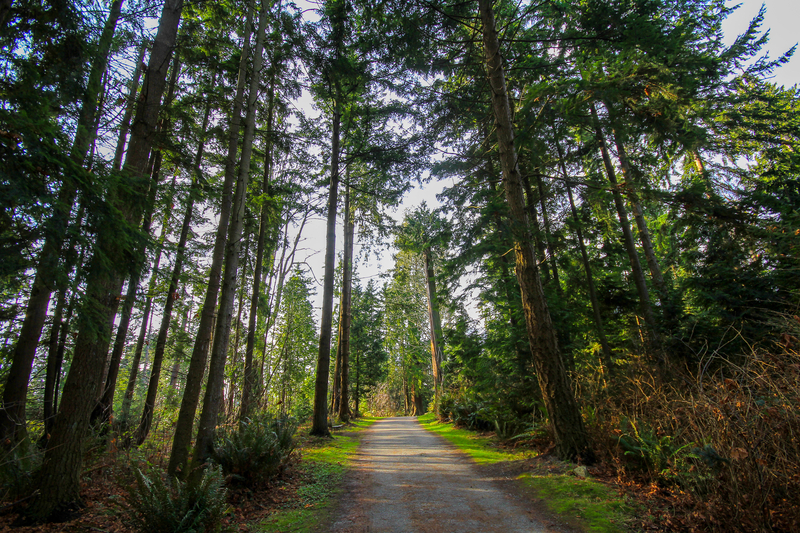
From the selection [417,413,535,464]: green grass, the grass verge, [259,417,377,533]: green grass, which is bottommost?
[417,413,535,464]: green grass

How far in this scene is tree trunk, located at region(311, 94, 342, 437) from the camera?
10.1m

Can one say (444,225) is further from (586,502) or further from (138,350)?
(138,350)

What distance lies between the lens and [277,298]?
13719 millimetres

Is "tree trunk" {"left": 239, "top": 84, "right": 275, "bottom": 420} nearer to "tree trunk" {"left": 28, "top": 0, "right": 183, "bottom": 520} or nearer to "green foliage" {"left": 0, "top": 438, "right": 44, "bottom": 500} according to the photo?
"tree trunk" {"left": 28, "top": 0, "right": 183, "bottom": 520}

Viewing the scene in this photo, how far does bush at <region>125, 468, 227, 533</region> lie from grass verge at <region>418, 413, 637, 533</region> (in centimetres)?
380

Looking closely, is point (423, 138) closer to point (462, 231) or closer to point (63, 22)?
point (462, 231)

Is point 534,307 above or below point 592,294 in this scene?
below

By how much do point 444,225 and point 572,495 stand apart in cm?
870

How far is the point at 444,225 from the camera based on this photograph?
11.8m

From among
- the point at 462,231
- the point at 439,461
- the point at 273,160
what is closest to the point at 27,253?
the point at 439,461

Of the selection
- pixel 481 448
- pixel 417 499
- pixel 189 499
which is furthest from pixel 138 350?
pixel 481 448

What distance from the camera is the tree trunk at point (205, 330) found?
17.0 feet

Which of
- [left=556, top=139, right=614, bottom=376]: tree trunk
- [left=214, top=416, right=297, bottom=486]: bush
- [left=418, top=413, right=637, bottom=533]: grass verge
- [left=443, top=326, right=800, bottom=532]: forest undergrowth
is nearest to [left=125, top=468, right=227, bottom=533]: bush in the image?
[left=214, top=416, right=297, bottom=486]: bush

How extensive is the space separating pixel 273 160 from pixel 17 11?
23.2ft
